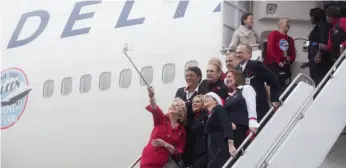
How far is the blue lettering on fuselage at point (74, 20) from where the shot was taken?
37.3ft

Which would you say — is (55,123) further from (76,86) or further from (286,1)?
(286,1)

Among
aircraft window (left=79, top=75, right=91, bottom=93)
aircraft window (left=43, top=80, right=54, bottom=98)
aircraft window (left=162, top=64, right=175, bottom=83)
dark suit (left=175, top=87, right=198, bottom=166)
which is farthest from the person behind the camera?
aircraft window (left=43, top=80, right=54, bottom=98)

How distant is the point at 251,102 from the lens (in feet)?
23.6

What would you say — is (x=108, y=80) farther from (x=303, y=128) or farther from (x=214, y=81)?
(x=303, y=128)

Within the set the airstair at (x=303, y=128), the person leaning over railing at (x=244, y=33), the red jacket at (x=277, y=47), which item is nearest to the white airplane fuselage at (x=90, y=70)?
the person leaning over railing at (x=244, y=33)

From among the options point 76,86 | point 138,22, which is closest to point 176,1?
point 138,22

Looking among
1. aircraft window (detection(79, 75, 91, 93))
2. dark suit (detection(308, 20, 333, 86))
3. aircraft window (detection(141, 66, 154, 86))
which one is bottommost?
aircraft window (detection(79, 75, 91, 93))

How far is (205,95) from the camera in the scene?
7422mm

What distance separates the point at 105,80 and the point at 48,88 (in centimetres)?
153

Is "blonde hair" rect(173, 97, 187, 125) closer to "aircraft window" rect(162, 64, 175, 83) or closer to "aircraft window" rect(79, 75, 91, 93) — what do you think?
"aircraft window" rect(162, 64, 175, 83)

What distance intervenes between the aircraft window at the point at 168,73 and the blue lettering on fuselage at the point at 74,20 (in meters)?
0.82

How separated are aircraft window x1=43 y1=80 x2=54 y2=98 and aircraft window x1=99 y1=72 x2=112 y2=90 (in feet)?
4.32

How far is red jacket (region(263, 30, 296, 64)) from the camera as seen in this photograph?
387 inches

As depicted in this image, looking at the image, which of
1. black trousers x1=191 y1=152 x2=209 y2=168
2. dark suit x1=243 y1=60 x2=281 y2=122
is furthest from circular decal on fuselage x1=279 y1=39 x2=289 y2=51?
black trousers x1=191 y1=152 x2=209 y2=168
